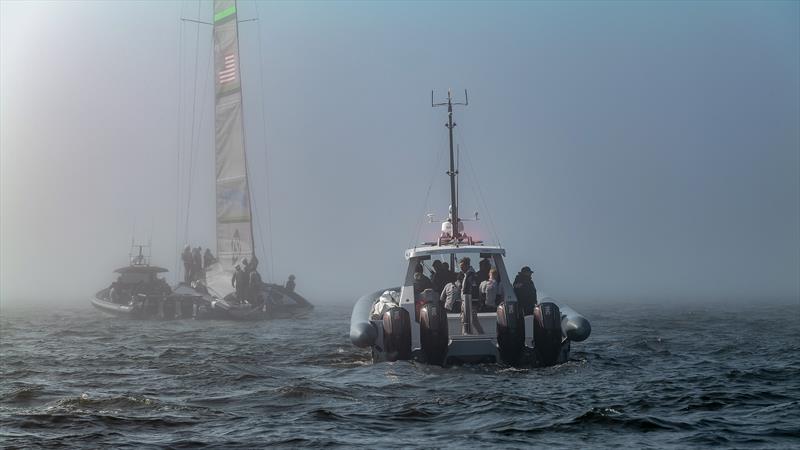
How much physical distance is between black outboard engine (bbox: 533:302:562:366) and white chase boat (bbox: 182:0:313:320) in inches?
1096

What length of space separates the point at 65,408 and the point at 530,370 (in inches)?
356

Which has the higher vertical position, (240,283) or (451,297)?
(240,283)

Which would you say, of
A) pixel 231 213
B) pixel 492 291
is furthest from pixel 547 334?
pixel 231 213

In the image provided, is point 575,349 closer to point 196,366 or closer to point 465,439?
point 196,366

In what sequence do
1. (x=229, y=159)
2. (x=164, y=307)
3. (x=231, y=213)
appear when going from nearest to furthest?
1. (x=164, y=307)
2. (x=231, y=213)
3. (x=229, y=159)

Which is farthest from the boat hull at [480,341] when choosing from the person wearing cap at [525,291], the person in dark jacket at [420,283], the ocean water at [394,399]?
the person in dark jacket at [420,283]

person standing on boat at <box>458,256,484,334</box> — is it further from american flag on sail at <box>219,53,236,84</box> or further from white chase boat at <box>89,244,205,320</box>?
american flag on sail at <box>219,53,236,84</box>

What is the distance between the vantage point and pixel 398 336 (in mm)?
18297

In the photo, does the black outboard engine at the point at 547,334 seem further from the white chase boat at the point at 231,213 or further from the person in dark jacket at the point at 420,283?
the white chase boat at the point at 231,213

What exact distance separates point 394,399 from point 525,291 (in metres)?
6.74

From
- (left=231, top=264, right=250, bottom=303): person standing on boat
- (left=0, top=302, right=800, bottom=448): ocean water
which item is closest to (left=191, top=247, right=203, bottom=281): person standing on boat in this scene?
(left=231, top=264, right=250, bottom=303): person standing on boat

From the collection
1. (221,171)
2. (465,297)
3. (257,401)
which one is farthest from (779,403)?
(221,171)

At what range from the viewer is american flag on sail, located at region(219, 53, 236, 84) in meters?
52.8

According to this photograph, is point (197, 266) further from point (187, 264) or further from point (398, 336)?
point (398, 336)
